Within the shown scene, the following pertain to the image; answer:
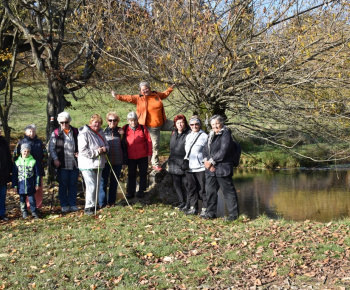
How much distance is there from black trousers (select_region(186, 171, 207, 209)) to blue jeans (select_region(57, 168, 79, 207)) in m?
2.37

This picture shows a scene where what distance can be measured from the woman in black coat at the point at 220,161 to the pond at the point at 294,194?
3382 mm

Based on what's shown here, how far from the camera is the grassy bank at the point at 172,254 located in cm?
558

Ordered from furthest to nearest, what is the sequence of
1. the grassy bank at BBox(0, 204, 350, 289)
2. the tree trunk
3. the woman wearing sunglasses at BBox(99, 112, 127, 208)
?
the tree trunk → the woman wearing sunglasses at BBox(99, 112, 127, 208) → the grassy bank at BBox(0, 204, 350, 289)

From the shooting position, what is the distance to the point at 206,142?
343 inches

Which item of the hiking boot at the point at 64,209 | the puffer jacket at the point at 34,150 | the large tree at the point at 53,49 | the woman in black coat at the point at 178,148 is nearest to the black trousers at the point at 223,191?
the woman in black coat at the point at 178,148

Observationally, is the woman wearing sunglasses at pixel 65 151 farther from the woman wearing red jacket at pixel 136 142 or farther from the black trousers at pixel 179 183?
the black trousers at pixel 179 183

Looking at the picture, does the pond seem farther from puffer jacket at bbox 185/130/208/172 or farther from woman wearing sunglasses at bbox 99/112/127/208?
woman wearing sunglasses at bbox 99/112/127/208

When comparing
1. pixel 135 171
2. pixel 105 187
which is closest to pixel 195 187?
pixel 135 171

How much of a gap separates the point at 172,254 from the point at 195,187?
2802mm

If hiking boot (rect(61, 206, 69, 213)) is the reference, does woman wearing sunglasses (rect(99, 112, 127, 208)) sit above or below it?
above

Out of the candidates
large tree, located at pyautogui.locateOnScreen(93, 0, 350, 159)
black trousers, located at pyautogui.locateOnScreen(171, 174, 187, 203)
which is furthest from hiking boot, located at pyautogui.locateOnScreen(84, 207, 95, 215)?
large tree, located at pyautogui.locateOnScreen(93, 0, 350, 159)

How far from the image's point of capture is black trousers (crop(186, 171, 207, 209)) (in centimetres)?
909

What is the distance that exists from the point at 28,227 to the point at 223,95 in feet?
18.1

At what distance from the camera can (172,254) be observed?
660 centimetres
